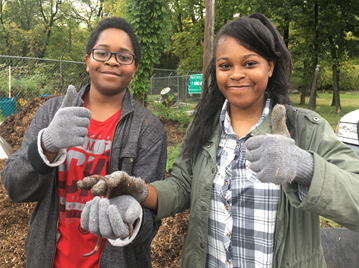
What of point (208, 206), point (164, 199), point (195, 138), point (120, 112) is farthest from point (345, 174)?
point (120, 112)

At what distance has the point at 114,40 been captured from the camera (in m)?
1.54

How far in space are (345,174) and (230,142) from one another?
Result: 22.1 inches

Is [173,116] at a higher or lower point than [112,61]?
lower

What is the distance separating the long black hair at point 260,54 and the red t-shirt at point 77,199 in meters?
0.52

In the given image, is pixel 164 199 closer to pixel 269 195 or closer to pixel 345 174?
pixel 269 195

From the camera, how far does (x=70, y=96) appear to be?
4.48ft

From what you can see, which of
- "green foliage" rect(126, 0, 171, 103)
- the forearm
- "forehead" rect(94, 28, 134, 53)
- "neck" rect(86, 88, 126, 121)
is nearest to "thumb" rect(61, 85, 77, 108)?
"neck" rect(86, 88, 126, 121)

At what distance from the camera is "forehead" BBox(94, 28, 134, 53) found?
60.1 inches

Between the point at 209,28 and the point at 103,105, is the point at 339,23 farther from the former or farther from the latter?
the point at 103,105

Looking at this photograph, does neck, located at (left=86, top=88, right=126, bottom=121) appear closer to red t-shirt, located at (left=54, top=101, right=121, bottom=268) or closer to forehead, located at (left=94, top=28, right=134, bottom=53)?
red t-shirt, located at (left=54, top=101, right=121, bottom=268)

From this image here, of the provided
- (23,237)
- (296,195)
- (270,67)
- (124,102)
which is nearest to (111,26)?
(124,102)

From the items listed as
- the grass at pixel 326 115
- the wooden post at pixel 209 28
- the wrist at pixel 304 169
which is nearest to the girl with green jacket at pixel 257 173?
the wrist at pixel 304 169

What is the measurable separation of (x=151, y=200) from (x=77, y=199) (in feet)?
1.54

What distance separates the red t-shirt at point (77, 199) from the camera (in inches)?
57.1
